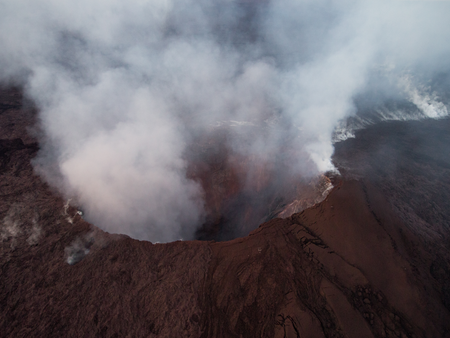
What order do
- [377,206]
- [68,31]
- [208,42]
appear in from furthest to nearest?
[208,42]
[68,31]
[377,206]

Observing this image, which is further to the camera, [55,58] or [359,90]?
[359,90]

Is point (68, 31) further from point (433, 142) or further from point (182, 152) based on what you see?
point (433, 142)

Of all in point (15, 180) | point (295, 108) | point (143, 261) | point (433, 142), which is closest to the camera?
point (143, 261)

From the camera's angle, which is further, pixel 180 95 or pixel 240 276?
pixel 180 95

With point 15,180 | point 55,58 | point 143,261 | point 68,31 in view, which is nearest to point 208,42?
Result: point 68,31

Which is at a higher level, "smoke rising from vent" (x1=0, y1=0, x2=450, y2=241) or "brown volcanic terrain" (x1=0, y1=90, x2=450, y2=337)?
"smoke rising from vent" (x1=0, y1=0, x2=450, y2=241)
